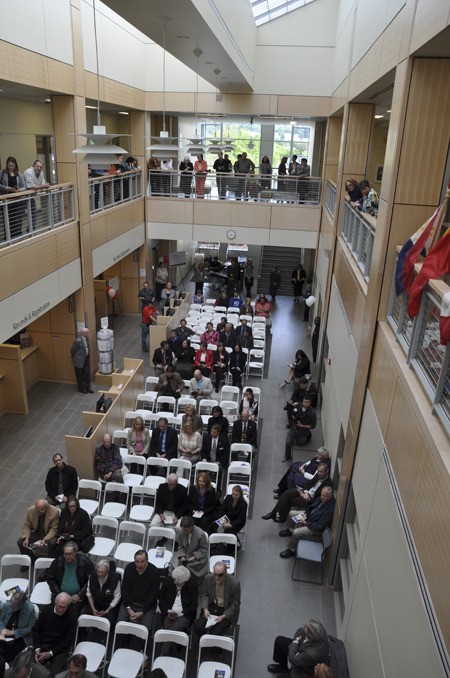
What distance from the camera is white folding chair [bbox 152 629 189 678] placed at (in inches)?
241

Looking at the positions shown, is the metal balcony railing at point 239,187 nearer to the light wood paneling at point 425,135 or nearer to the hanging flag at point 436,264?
the light wood paneling at point 425,135

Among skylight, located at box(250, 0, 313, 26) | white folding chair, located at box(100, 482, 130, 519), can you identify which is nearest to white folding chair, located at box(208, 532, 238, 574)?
white folding chair, located at box(100, 482, 130, 519)

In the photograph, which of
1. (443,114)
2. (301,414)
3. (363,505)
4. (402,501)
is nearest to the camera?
(402,501)

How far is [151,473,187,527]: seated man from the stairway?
1670 centimetres

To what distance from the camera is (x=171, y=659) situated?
20.5 ft

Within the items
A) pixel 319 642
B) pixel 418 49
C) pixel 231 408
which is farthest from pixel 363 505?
pixel 231 408

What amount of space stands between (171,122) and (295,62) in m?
7.15

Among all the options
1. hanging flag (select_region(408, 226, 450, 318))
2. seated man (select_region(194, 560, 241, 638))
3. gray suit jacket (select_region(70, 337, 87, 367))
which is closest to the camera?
hanging flag (select_region(408, 226, 450, 318))

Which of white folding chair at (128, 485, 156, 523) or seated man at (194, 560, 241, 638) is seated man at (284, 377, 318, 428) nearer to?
white folding chair at (128, 485, 156, 523)

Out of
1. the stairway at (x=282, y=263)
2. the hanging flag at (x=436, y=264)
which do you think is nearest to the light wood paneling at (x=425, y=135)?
the hanging flag at (x=436, y=264)

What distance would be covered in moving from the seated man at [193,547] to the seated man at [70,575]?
1.32 metres

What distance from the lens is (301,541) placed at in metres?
8.30

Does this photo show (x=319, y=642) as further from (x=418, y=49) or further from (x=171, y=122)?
(x=171, y=122)

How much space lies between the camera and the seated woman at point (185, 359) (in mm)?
14000
